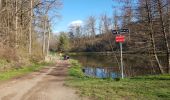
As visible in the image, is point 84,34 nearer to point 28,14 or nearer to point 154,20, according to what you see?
point 28,14

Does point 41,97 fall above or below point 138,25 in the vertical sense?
below

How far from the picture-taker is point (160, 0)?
2011cm

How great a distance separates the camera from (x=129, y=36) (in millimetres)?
21734

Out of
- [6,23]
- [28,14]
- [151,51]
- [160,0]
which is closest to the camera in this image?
[160,0]

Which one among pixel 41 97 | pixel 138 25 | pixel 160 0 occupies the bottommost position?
pixel 41 97

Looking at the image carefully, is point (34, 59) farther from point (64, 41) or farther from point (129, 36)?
point (64, 41)

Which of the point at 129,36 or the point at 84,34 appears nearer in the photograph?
the point at 129,36

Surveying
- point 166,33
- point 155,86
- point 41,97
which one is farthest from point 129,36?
point 41,97

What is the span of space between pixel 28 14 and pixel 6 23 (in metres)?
7.38

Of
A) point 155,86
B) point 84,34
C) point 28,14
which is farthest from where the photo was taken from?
point 84,34

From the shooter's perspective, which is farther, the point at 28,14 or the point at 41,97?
the point at 28,14

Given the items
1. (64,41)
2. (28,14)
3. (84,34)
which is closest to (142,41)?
(28,14)

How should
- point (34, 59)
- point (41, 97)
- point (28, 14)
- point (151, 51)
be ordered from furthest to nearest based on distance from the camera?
point (28, 14)
point (34, 59)
point (151, 51)
point (41, 97)

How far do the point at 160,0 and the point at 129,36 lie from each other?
11.5 ft
